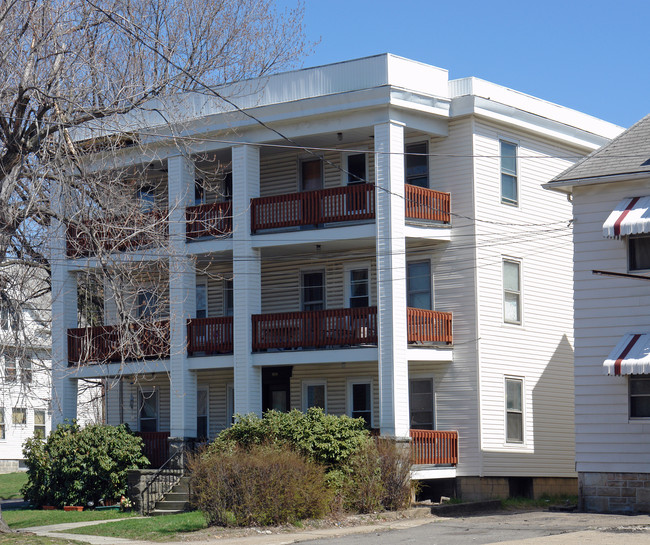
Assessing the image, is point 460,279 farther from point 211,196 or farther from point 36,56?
point 36,56

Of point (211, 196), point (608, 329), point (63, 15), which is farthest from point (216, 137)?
point (608, 329)

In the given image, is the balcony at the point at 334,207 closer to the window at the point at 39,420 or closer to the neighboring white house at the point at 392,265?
the neighboring white house at the point at 392,265

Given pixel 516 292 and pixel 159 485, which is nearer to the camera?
pixel 159 485

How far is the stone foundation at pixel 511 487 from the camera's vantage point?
2794 cm

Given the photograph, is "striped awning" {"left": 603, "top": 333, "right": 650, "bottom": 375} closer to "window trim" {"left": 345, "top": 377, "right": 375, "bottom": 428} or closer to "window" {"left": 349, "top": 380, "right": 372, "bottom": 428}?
"window trim" {"left": 345, "top": 377, "right": 375, "bottom": 428}

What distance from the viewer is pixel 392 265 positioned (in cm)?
2750

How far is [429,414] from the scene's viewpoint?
28750mm

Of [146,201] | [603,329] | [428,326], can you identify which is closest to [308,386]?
[428,326]

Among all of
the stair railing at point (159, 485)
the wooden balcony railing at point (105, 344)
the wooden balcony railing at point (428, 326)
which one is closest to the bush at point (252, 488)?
the stair railing at point (159, 485)

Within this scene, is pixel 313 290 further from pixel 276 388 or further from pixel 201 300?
pixel 201 300

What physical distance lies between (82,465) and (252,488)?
9063 mm

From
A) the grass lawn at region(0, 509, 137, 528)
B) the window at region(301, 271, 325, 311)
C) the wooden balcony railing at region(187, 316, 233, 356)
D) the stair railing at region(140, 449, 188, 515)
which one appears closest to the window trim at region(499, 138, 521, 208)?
the window at region(301, 271, 325, 311)

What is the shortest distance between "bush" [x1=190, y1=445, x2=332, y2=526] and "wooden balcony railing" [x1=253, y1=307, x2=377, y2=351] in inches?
260

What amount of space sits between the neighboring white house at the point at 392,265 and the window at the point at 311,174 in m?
0.06
